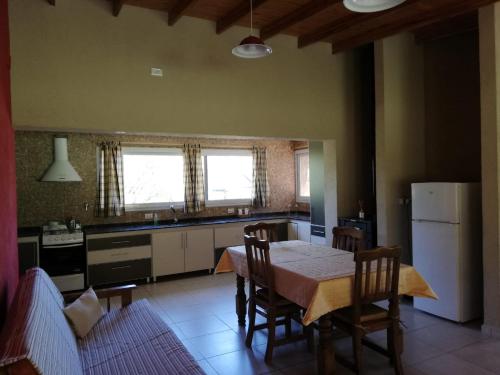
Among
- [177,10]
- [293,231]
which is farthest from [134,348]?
[293,231]

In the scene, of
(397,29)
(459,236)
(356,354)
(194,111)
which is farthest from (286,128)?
(356,354)

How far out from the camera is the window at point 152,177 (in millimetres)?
5586

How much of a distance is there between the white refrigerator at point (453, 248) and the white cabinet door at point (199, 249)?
2.88 m

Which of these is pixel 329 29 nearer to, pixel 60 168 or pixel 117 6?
pixel 117 6

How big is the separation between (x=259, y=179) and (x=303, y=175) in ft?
2.76

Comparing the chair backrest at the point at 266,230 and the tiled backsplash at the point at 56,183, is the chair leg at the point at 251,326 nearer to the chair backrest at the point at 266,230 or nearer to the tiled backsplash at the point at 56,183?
the chair backrest at the point at 266,230

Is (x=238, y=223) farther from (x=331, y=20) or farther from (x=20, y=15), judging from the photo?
(x=20, y=15)

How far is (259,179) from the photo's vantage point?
6492mm

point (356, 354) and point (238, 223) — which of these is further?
point (238, 223)


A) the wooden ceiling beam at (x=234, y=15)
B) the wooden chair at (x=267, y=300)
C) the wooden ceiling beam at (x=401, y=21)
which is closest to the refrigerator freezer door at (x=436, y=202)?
the wooden ceiling beam at (x=401, y=21)

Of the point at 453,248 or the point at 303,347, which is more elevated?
the point at 453,248

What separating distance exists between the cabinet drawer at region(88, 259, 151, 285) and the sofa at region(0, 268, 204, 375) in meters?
2.01

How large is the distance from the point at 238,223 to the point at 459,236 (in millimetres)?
3043

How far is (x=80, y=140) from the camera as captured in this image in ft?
17.0
